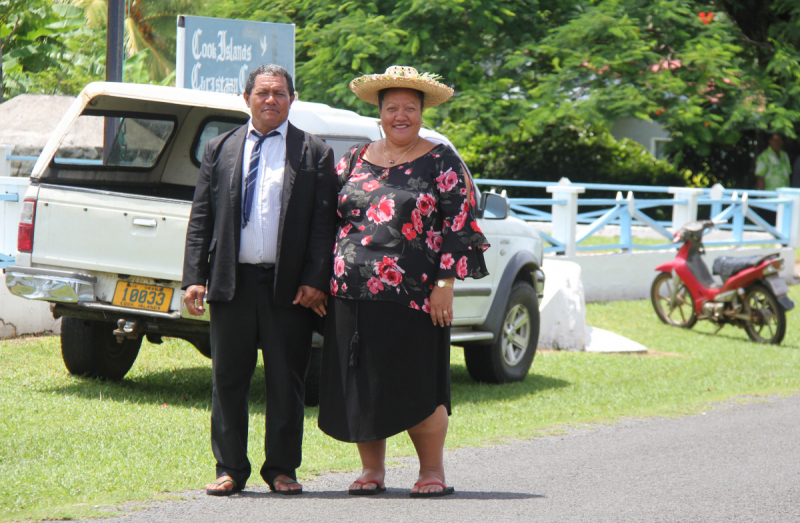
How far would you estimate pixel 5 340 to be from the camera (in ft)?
27.8

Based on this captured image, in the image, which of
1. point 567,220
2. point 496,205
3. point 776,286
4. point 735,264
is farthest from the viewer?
point 567,220

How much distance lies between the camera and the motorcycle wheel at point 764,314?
10781 millimetres

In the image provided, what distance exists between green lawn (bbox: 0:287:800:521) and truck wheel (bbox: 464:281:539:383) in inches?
4.7

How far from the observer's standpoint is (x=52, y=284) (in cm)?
607

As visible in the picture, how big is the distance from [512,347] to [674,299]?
14.5 ft

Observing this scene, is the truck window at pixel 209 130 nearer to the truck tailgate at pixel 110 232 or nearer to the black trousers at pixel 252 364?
the truck tailgate at pixel 110 232

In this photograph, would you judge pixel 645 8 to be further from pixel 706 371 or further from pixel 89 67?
pixel 89 67

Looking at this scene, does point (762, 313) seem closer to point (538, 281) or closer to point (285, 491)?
point (538, 281)

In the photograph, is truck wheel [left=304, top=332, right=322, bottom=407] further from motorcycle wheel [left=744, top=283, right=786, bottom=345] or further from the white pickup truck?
motorcycle wheel [left=744, top=283, right=786, bottom=345]

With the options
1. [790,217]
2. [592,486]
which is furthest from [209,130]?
[790,217]

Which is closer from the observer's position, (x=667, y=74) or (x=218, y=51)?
(x=218, y=51)

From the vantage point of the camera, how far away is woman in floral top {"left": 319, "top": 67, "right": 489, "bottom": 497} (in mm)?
4336

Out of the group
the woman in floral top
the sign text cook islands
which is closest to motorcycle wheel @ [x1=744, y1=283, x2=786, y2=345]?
the sign text cook islands

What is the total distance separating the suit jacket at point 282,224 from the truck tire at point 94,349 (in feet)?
9.36
